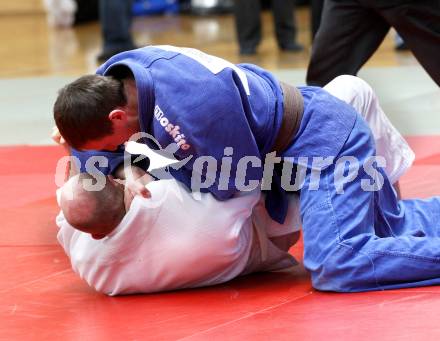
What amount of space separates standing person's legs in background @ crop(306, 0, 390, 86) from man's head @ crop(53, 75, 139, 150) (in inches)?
58.0

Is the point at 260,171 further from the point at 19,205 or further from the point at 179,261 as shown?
the point at 19,205

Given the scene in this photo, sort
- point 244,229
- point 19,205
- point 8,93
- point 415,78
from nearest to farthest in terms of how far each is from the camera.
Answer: point 244,229
point 19,205
point 415,78
point 8,93

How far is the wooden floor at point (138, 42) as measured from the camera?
6867 mm

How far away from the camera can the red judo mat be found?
236cm

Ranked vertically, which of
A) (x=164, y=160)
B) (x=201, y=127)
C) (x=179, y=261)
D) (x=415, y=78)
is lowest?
(x=415, y=78)

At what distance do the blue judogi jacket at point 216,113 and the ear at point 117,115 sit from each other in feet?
0.17

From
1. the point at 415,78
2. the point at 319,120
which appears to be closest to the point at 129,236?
the point at 319,120

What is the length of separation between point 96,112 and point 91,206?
0.26 meters

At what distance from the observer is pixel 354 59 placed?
3990 mm

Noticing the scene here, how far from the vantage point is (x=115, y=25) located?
22.7ft

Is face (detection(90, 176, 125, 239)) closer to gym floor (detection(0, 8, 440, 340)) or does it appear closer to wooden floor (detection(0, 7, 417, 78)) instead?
gym floor (detection(0, 8, 440, 340))

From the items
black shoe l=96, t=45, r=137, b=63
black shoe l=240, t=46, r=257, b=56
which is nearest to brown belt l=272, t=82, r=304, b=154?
black shoe l=96, t=45, r=137, b=63

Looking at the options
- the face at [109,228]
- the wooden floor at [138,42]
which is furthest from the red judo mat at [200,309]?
the wooden floor at [138,42]

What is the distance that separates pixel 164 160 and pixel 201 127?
274 mm
